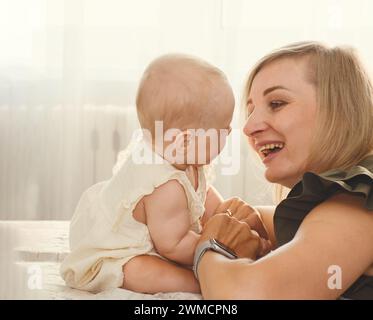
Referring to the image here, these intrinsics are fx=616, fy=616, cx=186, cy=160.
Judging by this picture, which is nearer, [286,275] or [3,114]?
[286,275]

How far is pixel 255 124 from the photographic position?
1258 mm

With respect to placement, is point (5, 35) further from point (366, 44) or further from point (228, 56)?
point (366, 44)

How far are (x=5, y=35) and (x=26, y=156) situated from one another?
0.61 m

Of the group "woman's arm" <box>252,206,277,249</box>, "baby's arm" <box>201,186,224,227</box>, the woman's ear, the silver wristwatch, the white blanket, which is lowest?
the white blanket

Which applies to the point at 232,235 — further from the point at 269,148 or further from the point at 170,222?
the point at 269,148

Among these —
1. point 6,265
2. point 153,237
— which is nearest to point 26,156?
point 6,265

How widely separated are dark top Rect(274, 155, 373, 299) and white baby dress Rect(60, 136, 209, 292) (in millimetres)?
198

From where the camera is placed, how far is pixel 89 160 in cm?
309

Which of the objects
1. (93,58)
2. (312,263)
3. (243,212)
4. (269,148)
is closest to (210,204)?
(243,212)

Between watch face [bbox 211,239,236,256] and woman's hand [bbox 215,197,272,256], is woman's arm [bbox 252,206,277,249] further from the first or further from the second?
watch face [bbox 211,239,236,256]

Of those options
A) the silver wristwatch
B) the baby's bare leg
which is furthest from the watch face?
the baby's bare leg

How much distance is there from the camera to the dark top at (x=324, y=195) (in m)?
0.97

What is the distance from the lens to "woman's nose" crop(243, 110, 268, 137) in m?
1.25

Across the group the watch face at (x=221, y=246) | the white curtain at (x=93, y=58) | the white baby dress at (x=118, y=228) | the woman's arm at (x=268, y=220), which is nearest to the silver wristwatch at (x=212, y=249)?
the watch face at (x=221, y=246)
